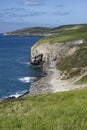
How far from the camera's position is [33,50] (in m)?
160

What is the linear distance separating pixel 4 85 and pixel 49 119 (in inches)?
3348

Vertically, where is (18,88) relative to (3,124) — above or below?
below

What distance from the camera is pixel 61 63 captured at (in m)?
123

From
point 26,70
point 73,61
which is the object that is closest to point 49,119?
point 73,61

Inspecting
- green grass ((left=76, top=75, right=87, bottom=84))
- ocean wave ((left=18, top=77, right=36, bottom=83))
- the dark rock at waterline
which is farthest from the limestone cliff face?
green grass ((left=76, top=75, right=87, bottom=84))

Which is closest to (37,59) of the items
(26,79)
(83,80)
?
(26,79)

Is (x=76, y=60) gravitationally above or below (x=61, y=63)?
above

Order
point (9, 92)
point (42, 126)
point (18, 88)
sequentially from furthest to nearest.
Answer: point (18, 88) < point (9, 92) < point (42, 126)

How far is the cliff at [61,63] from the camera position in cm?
8412

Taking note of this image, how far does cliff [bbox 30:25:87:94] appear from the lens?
84.1m

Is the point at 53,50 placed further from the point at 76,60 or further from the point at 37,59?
the point at 76,60

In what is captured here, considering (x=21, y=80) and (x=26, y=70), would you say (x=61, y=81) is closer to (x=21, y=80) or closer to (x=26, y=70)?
(x=21, y=80)

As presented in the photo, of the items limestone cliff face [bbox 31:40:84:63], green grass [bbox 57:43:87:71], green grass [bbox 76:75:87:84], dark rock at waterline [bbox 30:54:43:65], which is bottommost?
dark rock at waterline [bbox 30:54:43:65]

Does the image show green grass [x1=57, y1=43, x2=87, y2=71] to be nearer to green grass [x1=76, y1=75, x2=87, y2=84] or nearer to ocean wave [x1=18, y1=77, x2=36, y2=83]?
ocean wave [x1=18, y1=77, x2=36, y2=83]
